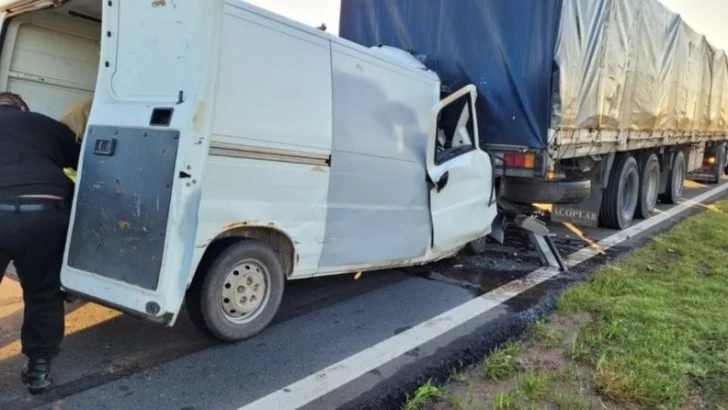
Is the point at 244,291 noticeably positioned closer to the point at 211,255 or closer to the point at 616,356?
the point at 211,255

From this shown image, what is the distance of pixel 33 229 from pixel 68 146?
0.58m

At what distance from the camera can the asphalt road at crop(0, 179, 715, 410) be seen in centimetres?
302

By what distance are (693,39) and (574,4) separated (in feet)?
20.7

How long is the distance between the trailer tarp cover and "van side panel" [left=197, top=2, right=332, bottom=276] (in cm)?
243

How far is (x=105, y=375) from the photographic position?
3178 millimetres

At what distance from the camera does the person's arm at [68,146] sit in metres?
3.24

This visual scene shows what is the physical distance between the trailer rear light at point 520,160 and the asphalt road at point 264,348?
3.99 ft

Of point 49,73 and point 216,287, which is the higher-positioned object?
point 49,73

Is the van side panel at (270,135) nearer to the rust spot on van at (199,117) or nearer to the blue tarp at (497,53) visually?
the rust spot on van at (199,117)

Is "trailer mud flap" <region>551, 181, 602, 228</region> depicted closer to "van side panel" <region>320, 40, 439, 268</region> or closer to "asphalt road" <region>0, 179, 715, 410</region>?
"asphalt road" <region>0, 179, 715, 410</region>

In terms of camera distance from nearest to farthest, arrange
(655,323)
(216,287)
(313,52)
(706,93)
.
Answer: (216,287)
(313,52)
(655,323)
(706,93)

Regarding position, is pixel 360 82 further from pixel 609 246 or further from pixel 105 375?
pixel 609 246

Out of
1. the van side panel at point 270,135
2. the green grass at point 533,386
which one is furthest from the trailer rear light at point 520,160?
the green grass at point 533,386

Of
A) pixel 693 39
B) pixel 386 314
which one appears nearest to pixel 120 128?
pixel 386 314
